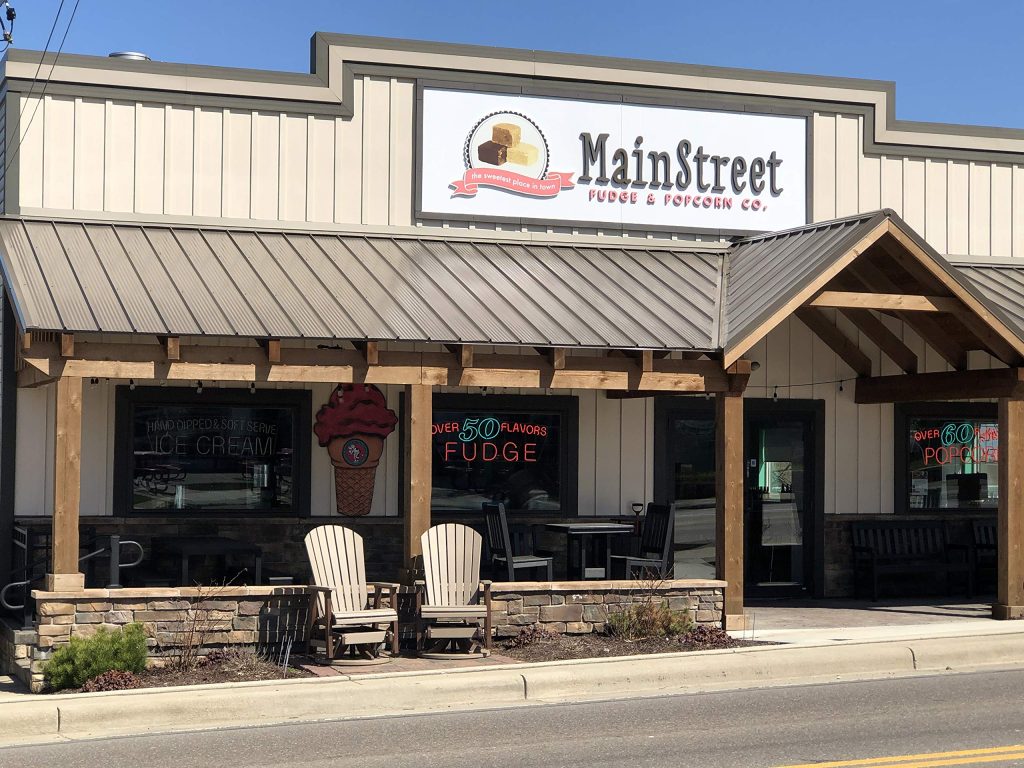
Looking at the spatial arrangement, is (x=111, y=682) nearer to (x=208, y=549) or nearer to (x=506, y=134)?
(x=208, y=549)

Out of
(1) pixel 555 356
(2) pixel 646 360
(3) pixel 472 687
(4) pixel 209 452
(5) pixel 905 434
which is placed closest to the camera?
(3) pixel 472 687

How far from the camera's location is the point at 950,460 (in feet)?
56.9

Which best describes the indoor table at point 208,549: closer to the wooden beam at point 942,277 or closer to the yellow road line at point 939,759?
the yellow road line at point 939,759

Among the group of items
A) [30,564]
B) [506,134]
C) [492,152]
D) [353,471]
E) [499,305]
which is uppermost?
[506,134]

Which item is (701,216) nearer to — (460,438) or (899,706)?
(460,438)

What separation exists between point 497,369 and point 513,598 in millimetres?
2183

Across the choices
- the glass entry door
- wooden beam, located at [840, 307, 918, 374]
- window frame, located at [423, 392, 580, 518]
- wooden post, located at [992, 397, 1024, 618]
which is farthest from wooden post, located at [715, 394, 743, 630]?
wooden beam, located at [840, 307, 918, 374]

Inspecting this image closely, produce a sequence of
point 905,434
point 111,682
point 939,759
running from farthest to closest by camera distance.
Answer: point 905,434 → point 111,682 → point 939,759

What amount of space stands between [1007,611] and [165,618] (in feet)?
28.3

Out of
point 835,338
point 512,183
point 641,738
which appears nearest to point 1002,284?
point 835,338

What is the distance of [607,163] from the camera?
16.0 meters

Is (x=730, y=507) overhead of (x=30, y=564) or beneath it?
overhead

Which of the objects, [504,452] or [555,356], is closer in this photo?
[555,356]

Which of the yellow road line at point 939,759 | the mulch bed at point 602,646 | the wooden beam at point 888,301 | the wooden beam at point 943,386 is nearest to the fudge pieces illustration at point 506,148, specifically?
the wooden beam at point 888,301
